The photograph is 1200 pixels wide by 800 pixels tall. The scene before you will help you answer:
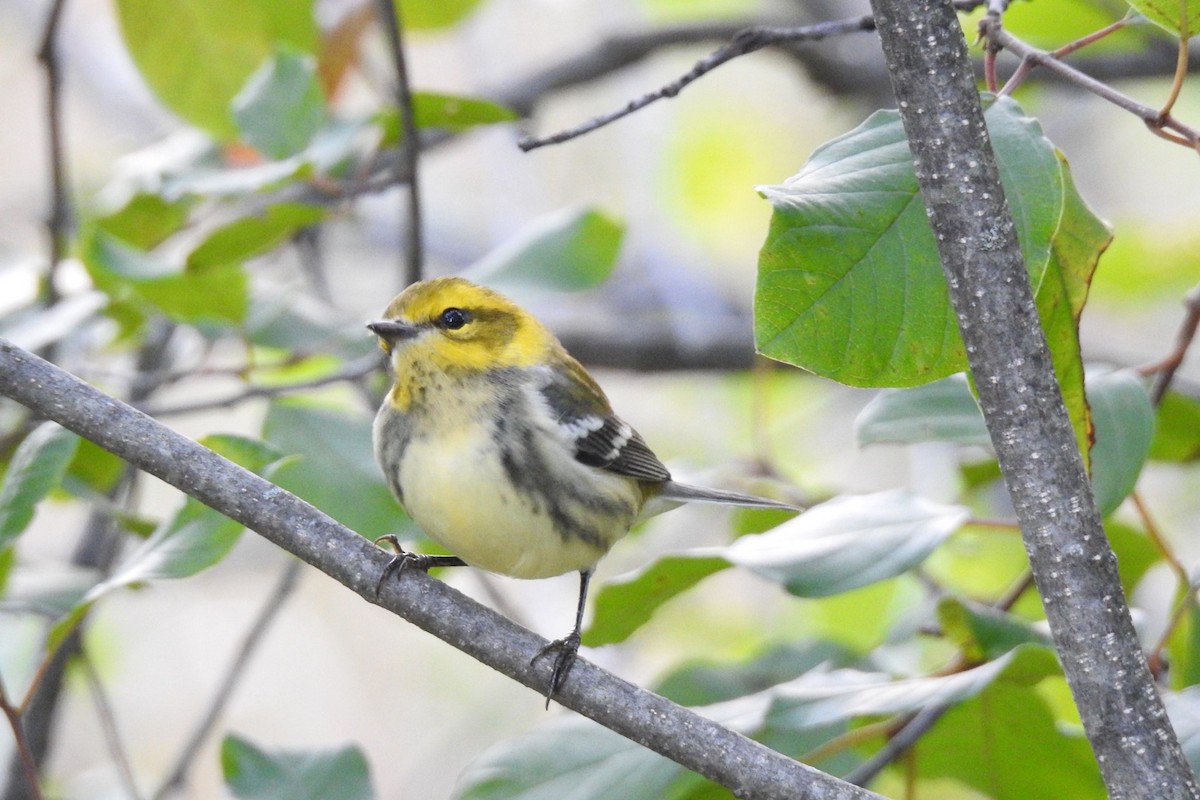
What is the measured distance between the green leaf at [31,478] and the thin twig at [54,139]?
2.57 feet

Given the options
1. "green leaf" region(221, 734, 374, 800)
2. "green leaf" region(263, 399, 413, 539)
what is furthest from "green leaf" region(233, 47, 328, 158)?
"green leaf" region(221, 734, 374, 800)

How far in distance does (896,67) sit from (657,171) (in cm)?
363

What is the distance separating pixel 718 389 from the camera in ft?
15.2

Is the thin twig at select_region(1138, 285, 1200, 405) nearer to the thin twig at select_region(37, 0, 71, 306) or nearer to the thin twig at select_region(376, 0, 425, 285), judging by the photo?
the thin twig at select_region(376, 0, 425, 285)

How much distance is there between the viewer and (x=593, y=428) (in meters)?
1.92

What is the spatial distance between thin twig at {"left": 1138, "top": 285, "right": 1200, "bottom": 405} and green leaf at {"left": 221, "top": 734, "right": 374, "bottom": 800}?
1179mm

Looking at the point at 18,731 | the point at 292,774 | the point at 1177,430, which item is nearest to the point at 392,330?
the point at 292,774

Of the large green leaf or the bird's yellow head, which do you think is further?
the bird's yellow head

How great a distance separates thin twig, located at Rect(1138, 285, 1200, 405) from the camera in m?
1.57

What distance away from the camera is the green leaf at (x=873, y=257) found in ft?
3.59

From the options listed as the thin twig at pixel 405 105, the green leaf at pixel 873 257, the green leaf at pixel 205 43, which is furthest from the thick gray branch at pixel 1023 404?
the green leaf at pixel 205 43

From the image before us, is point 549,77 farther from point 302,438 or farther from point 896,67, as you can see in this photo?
point 896,67

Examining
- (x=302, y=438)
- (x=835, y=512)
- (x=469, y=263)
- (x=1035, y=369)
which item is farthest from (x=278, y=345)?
(x=469, y=263)

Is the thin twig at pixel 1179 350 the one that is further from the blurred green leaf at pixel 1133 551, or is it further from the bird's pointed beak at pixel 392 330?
the bird's pointed beak at pixel 392 330
